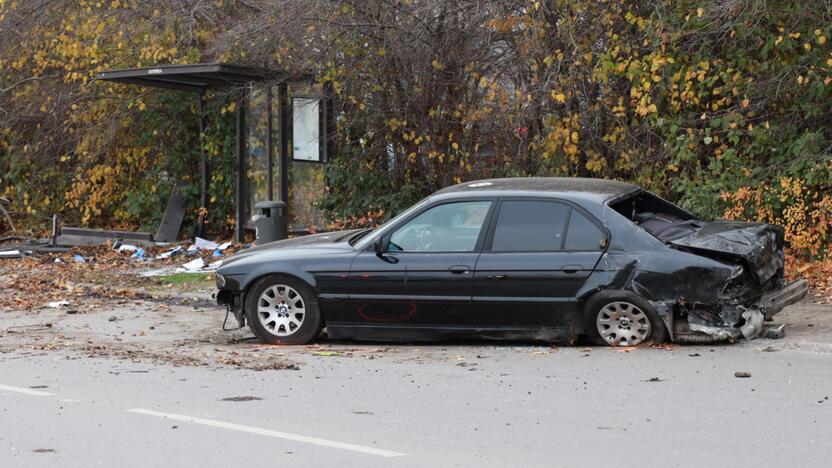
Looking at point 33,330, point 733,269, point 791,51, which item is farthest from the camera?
point 791,51

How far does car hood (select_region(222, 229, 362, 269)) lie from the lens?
1154 centimetres

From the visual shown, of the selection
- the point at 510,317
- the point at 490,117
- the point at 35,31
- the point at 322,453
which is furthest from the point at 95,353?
the point at 35,31

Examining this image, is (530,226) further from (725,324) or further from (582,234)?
(725,324)

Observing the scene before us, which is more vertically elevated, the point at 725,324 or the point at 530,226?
the point at 530,226

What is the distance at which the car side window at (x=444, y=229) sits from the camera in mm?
11109

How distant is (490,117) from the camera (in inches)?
698

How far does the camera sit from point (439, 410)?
27.8 ft

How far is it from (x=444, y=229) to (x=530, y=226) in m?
0.76

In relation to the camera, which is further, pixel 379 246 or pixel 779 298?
pixel 379 246

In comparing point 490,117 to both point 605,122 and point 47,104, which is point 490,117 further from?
point 47,104

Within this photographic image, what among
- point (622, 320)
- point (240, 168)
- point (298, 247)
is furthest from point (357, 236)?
point (240, 168)

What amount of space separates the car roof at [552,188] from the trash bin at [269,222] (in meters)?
5.19

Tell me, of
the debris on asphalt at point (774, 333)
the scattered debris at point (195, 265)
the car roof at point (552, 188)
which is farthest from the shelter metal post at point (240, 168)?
the debris on asphalt at point (774, 333)

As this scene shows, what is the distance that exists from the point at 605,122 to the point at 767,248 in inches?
254
